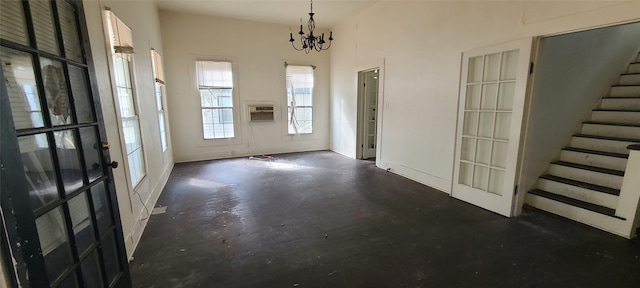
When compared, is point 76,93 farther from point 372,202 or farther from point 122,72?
point 372,202

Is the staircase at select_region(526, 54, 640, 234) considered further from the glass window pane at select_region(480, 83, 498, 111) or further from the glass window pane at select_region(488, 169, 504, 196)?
the glass window pane at select_region(480, 83, 498, 111)

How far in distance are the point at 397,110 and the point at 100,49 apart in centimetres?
403

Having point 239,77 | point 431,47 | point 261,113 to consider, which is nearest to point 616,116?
point 431,47

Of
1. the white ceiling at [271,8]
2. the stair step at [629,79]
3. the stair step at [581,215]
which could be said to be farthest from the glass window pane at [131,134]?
the stair step at [629,79]

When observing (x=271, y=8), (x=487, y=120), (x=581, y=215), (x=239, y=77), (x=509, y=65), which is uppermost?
(x=271, y=8)

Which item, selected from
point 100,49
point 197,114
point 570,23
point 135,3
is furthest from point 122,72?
point 570,23

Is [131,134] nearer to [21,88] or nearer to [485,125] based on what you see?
[21,88]

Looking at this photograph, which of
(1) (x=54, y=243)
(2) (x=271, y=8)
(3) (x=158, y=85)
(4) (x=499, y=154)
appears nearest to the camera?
(1) (x=54, y=243)

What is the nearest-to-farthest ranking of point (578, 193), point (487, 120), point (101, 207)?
point (101, 207) → point (578, 193) → point (487, 120)

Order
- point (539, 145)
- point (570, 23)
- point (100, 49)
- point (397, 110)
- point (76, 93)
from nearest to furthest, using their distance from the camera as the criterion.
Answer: point (76, 93), point (100, 49), point (570, 23), point (539, 145), point (397, 110)

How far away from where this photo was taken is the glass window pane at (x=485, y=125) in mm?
3168

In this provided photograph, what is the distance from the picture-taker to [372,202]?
3471 mm

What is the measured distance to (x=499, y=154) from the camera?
3.10 metres

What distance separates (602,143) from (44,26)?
5.26m
